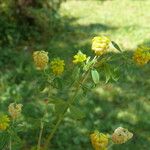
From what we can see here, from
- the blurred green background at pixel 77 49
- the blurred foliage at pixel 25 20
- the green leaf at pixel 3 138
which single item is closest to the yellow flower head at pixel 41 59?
the green leaf at pixel 3 138

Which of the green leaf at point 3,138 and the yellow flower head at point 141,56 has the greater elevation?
the yellow flower head at point 141,56

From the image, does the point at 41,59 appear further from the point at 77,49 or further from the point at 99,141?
the point at 77,49

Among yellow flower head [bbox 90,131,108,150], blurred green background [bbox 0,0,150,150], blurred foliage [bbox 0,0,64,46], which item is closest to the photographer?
yellow flower head [bbox 90,131,108,150]

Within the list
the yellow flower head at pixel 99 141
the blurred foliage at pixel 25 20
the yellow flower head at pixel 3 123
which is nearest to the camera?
the yellow flower head at pixel 99 141

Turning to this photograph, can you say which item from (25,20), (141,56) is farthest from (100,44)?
(25,20)

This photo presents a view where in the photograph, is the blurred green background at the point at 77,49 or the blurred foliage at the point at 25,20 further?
the blurred foliage at the point at 25,20

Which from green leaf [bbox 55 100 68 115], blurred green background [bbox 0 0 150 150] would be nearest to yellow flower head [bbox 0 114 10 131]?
green leaf [bbox 55 100 68 115]

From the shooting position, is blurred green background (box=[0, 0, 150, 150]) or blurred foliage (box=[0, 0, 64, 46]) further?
blurred foliage (box=[0, 0, 64, 46])

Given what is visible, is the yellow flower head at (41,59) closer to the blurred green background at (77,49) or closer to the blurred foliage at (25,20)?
the blurred green background at (77,49)

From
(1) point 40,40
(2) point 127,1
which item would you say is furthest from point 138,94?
(2) point 127,1

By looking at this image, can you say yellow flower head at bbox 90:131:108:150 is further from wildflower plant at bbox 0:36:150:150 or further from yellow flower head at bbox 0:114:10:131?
yellow flower head at bbox 0:114:10:131
